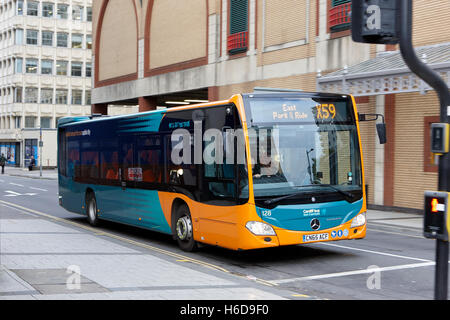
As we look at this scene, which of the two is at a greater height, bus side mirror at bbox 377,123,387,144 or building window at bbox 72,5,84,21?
building window at bbox 72,5,84,21

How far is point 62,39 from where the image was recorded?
82.7 meters

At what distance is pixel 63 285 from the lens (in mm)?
8125

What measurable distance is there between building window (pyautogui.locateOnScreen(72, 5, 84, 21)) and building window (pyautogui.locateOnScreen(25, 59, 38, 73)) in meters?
7.66

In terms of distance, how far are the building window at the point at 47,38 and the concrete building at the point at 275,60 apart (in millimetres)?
38563

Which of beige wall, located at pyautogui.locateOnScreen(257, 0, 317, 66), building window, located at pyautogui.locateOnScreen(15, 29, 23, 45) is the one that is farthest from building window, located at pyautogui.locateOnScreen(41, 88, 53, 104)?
beige wall, located at pyautogui.locateOnScreen(257, 0, 317, 66)

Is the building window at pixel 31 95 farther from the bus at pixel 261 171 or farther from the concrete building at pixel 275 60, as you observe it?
the bus at pixel 261 171

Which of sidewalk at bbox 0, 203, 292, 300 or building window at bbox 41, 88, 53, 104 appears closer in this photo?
sidewalk at bbox 0, 203, 292, 300

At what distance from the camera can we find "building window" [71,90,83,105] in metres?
83.2

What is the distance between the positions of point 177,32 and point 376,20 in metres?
30.7

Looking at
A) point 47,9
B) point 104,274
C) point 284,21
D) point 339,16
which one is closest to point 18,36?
point 47,9

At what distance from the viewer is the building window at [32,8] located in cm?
8025

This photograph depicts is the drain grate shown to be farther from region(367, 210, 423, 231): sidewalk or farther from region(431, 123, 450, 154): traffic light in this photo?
region(367, 210, 423, 231): sidewalk

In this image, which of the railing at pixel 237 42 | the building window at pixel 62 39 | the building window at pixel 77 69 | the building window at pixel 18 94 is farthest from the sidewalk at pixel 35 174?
the railing at pixel 237 42

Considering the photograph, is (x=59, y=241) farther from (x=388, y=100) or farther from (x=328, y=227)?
(x=388, y=100)
